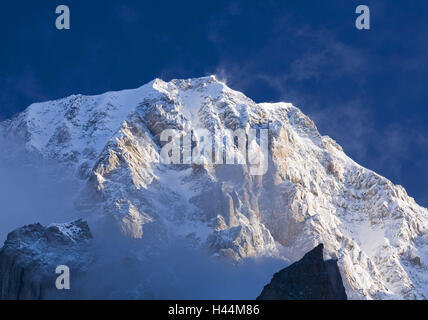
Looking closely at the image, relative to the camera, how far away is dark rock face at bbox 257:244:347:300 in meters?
125

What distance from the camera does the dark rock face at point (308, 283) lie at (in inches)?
4924

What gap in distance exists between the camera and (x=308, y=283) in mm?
127062
